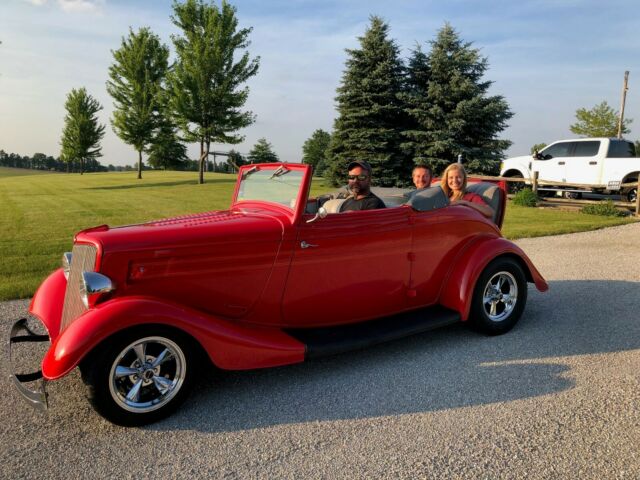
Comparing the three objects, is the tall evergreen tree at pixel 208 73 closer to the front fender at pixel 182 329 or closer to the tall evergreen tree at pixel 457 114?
the tall evergreen tree at pixel 457 114

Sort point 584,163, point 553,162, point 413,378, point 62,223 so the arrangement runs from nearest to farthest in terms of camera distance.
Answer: point 413,378 → point 62,223 → point 584,163 → point 553,162

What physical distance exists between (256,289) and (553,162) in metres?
17.0

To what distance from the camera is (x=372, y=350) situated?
4238 mm

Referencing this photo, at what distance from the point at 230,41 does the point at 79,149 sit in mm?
24648

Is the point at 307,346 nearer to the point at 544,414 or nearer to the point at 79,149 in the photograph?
the point at 544,414

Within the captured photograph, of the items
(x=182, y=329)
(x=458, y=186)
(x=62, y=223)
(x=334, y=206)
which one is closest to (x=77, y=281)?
(x=182, y=329)

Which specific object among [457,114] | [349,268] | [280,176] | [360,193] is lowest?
[349,268]

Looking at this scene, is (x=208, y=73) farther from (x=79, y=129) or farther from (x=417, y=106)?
(x=79, y=129)

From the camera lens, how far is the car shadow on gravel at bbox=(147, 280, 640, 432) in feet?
10.4

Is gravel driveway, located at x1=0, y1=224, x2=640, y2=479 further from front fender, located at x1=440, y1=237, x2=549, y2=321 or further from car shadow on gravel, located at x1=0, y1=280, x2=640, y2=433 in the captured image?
front fender, located at x1=440, y1=237, x2=549, y2=321

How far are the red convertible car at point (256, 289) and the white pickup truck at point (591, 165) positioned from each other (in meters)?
13.9

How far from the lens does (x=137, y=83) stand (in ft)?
114

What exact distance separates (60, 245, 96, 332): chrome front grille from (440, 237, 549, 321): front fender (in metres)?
3.11

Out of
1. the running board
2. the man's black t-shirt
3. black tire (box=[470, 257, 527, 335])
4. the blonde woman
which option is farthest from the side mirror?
the blonde woman
